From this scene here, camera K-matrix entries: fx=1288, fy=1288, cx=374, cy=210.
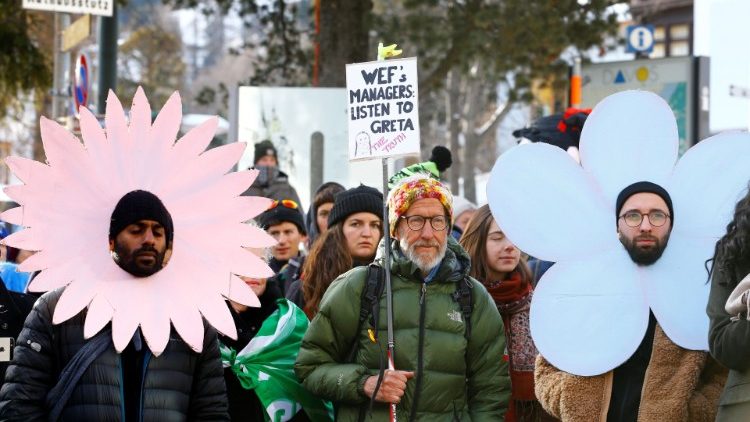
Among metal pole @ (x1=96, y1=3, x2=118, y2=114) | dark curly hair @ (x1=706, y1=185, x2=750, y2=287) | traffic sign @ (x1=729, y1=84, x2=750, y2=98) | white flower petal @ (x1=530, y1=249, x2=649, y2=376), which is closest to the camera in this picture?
dark curly hair @ (x1=706, y1=185, x2=750, y2=287)

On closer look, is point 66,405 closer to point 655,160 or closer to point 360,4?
point 655,160

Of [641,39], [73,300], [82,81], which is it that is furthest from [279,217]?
[641,39]

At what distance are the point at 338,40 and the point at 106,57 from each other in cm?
258

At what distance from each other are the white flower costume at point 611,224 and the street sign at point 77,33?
7.50m

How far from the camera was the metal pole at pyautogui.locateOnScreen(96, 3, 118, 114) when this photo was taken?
1278 centimetres

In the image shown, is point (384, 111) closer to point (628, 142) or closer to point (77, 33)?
point (628, 142)

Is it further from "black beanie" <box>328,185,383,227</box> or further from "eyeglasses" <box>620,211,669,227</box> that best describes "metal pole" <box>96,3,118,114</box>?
"eyeglasses" <box>620,211,669,227</box>

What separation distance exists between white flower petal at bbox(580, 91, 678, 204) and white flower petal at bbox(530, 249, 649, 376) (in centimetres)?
30

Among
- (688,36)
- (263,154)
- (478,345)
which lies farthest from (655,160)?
(688,36)

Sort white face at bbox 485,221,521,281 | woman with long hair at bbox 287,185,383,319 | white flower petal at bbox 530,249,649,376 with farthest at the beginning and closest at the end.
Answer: woman with long hair at bbox 287,185,383,319 → white face at bbox 485,221,521,281 → white flower petal at bbox 530,249,649,376

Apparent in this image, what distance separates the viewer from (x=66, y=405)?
174 inches

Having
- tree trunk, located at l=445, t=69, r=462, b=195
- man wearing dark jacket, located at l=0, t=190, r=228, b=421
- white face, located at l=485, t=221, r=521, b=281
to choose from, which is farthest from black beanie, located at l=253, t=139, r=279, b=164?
tree trunk, located at l=445, t=69, r=462, b=195

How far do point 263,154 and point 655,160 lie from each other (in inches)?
207

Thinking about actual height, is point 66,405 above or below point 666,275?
below
